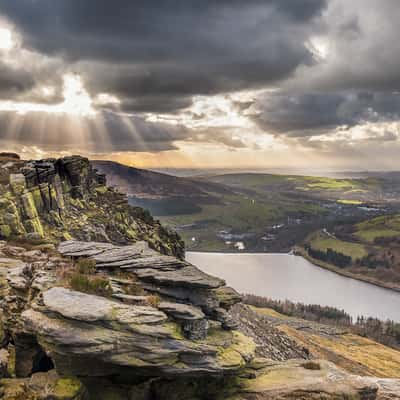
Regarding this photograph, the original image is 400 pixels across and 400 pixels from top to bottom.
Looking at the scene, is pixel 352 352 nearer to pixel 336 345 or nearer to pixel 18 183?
pixel 336 345

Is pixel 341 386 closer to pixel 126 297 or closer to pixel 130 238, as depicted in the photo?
pixel 126 297

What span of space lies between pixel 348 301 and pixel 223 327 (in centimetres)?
18302

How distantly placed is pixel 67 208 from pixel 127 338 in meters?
33.1

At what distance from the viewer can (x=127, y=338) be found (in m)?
20.6

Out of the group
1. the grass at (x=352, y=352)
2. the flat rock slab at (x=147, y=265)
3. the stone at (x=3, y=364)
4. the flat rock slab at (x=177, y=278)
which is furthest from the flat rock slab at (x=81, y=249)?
the grass at (x=352, y=352)

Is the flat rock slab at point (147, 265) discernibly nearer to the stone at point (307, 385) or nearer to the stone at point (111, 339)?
the stone at point (111, 339)

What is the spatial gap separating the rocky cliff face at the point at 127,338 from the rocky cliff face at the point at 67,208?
7.60m

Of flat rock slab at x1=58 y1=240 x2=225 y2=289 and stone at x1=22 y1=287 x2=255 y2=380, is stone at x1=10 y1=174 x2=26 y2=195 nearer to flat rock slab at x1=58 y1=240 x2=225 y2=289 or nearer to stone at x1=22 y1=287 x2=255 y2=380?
flat rock slab at x1=58 y1=240 x2=225 y2=289

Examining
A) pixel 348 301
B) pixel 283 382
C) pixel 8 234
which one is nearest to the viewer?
pixel 283 382

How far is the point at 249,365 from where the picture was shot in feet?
90.9

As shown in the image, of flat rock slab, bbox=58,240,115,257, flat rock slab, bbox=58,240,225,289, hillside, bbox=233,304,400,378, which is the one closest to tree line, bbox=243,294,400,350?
hillside, bbox=233,304,400,378

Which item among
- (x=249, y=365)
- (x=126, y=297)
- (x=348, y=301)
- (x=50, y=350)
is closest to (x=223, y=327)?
(x=249, y=365)

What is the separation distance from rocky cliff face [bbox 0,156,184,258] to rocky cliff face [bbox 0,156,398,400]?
760 cm

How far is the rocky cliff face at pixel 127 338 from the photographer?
66.9 ft
